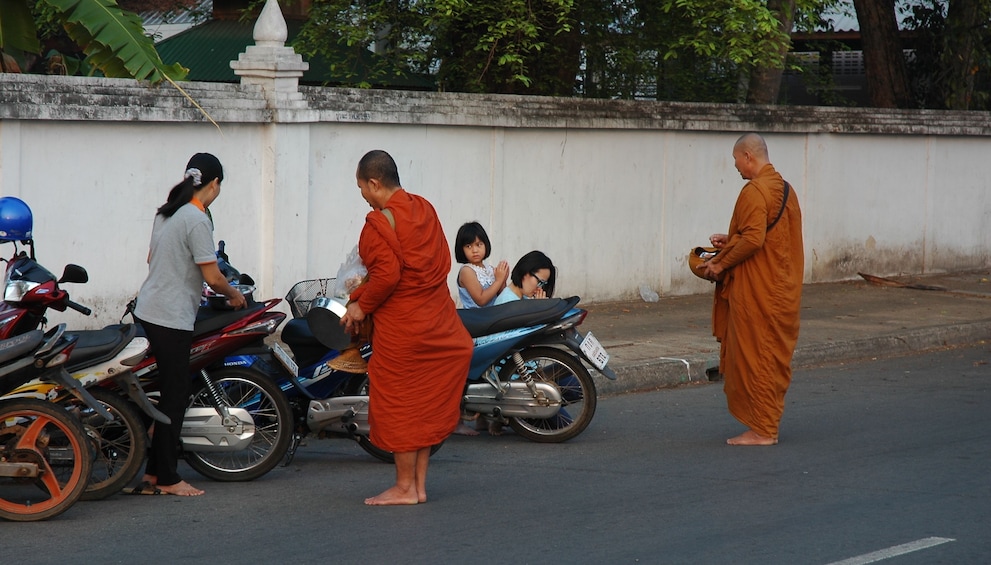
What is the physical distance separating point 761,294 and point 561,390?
1334 millimetres

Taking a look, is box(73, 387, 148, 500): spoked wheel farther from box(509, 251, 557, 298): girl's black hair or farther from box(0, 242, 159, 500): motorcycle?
box(509, 251, 557, 298): girl's black hair

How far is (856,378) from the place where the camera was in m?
9.92

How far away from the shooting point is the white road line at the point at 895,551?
490 cm

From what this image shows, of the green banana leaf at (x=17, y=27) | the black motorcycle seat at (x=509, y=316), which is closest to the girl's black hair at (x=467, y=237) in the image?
the black motorcycle seat at (x=509, y=316)

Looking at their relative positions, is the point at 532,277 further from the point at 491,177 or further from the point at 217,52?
the point at 217,52

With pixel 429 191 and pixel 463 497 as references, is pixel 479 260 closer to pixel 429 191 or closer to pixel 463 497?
pixel 463 497

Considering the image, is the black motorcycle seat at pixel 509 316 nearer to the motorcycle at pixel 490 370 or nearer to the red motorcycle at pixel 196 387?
the motorcycle at pixel 490 370

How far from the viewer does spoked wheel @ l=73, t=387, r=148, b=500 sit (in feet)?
18.9

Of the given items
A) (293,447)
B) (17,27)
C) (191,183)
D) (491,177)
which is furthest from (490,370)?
(17,27)

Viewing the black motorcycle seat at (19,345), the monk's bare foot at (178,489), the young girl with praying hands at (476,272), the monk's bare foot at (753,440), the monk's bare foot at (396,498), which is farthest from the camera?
the young girl with praying hands at (476,272)

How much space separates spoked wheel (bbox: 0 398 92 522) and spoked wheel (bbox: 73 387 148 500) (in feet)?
0.74

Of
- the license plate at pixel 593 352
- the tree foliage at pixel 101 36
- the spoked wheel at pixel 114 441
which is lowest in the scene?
the spoked wheel at pixel 114 441

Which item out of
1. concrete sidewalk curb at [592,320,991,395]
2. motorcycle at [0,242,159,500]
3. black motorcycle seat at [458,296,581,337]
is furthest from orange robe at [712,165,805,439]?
motorcycle at [0,242,159,500]

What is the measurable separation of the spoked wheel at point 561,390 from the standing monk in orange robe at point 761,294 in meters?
0.91
